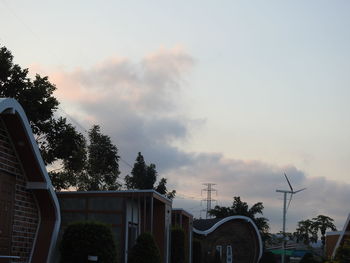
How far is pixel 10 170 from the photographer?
1450cm

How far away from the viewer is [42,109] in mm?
31500

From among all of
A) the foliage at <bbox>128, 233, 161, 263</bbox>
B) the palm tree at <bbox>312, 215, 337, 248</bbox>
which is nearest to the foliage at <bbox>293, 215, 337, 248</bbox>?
the palm tree at <bbox>312, 215, 337, 248</bbox>

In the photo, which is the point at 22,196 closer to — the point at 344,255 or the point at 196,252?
the point at 344,255

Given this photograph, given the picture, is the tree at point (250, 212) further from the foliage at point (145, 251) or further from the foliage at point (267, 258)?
the foliage at point (145, 251)

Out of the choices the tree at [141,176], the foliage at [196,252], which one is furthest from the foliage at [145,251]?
the tree at [141,176]

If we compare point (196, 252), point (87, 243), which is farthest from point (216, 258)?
point (87, 243)

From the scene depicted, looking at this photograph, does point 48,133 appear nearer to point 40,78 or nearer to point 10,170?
point 40,78

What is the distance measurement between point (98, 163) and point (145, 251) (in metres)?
21.4

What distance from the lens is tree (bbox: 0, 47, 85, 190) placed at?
3100cm

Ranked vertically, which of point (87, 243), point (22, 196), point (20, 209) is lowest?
point (87, 243)

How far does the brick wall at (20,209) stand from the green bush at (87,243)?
3.00 ft

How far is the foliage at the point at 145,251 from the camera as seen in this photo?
21.4 metres

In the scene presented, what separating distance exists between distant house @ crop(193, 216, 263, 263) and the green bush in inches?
1213

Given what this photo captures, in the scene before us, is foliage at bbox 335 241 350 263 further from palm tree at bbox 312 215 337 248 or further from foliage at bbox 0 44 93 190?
palm tree at bbox 312 215 337 248
